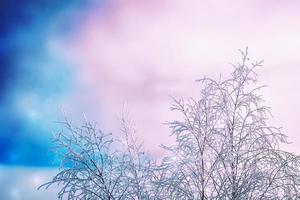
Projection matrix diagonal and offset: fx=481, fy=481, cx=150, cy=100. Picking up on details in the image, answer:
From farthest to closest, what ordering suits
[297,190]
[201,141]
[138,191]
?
[138,191] < [201,141] < [297,190]

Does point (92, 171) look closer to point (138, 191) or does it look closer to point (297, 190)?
point (138, 191)

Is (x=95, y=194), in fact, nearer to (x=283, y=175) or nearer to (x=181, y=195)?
(x=181, y=195)

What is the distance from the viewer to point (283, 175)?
39.0ft

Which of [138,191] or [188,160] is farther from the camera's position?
[138,191]

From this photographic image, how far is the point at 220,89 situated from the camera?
1312cm

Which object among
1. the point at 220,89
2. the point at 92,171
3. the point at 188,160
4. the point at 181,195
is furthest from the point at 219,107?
the point at 92,171

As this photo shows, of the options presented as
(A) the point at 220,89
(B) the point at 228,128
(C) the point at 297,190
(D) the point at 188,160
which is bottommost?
(C) the point at 297,190

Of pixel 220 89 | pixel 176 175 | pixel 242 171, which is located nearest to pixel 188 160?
pixel 176 175

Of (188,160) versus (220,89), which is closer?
(188,160)

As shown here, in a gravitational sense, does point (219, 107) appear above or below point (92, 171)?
above

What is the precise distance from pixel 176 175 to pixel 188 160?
0.49 meters

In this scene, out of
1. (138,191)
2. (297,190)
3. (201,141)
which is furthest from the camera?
(138,191)

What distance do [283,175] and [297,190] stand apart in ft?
1.62

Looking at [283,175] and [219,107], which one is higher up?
[219,107]
